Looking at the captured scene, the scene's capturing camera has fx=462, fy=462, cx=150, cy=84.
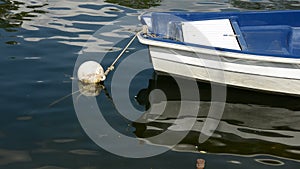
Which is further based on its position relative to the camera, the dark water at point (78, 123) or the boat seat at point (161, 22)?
the boat seat at point (161, 22)

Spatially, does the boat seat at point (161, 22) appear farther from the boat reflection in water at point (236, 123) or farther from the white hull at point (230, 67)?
the boat reflection in water at point (236, 123)

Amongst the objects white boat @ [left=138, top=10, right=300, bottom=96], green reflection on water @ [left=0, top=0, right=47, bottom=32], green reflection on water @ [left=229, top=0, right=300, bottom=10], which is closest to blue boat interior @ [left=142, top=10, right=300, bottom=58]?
white boat @ [left=138, top=10, right=300, bottom=96]

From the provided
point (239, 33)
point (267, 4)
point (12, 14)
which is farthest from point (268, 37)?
point (12, 14)

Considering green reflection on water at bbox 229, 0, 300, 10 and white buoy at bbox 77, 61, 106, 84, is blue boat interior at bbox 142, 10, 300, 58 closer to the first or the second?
white buoy at bbox 77, 61, 106, 84

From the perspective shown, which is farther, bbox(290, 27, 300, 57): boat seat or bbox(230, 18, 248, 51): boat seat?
bbox(290, 27, 300, 57): boat seat

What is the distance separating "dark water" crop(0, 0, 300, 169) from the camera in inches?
271

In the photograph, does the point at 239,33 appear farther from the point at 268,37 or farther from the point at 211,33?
the point at 268,37

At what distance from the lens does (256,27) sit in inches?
416

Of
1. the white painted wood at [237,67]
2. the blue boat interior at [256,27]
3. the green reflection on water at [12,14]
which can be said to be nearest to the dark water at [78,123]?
the green reflection on water at [12,14]

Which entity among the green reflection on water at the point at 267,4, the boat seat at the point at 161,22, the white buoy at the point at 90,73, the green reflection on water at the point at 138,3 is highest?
the boat seat at the point at 161,22

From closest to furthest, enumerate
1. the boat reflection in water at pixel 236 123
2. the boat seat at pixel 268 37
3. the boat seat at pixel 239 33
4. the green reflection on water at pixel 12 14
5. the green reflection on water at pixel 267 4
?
the boat reflection in water at pixel 236 123
the boat seat at pixel 239 33
the boat seat at pixel 268 37
the green reflection on water at pixel 12 14
the green reflection on water at pixel 267 4

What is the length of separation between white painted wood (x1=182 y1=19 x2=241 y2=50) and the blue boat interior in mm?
151

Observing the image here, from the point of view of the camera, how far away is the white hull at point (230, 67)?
27.9ft

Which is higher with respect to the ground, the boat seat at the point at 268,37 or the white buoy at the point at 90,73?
the boat seat at the point at 268,37
